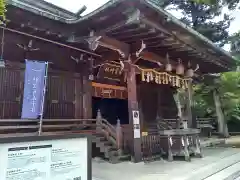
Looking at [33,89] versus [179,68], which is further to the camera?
[179,68]

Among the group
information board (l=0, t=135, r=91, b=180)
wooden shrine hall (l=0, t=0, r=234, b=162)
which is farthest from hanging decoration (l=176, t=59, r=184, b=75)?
information board (l=0, t=135, r=91, b=180)

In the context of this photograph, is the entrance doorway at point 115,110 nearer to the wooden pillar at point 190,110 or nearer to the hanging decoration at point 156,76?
the hanging decoration at point 156,76

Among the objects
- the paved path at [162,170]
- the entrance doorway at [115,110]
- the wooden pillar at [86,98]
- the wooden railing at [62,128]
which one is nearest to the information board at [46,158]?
the paved path at [162,170]

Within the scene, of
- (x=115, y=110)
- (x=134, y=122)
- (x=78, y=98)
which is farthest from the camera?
(x=115, y=110)

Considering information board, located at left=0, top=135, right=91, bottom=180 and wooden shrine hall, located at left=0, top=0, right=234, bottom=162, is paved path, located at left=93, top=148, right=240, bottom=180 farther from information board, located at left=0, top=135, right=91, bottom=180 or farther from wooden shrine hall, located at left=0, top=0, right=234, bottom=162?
information board, located at left=0, top=135, right=91, bottom=180

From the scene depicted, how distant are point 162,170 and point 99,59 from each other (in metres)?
4.81

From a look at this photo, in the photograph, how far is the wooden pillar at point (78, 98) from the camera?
9.83m

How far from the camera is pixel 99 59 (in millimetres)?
10188

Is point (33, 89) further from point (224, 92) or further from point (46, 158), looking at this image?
point (224, 92)

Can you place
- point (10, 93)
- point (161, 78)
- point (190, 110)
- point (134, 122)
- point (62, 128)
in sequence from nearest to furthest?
point (10, 93), point (134, 122), point (62, 128), point (161, 78), point (190, 110)

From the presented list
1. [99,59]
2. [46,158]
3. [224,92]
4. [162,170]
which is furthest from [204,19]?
[46,158]

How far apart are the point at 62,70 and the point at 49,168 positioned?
673 centimetres

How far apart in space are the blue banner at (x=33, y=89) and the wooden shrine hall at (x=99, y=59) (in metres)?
0.50

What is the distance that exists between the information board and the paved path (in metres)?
3.18
